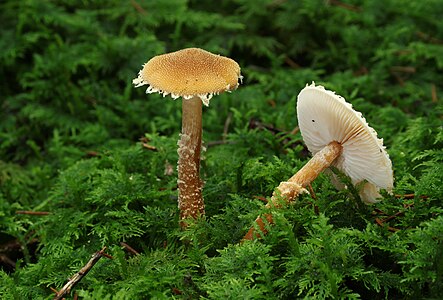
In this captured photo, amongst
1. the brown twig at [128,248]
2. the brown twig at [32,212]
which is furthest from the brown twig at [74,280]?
the brown twig at [32,212]

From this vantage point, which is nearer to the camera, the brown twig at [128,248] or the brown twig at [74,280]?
the brown twig at [74,280]

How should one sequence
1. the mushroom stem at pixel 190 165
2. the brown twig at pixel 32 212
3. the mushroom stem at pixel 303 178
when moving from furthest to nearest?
the brown twig at pixel 32 212
the mushroom stem at pixel 190 165
the mushroom stem at pixel 303 178

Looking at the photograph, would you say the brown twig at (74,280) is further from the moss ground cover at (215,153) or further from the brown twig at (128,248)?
the brown twig at (128,248)

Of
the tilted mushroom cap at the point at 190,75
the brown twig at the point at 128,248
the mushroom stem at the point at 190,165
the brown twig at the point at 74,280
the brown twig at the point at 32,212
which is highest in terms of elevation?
the tilted mushroom cap at the point at 190,75

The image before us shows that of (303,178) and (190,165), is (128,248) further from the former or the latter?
(303,178)

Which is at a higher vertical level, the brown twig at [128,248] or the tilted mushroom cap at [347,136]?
the tilted mushroom cap at [347,136]

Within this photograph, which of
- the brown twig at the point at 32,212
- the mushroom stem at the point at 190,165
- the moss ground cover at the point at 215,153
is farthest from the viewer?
the brown twig at the point at 32,212

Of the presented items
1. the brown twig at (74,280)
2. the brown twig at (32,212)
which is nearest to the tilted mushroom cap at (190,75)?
the brown twig at (74,280)
